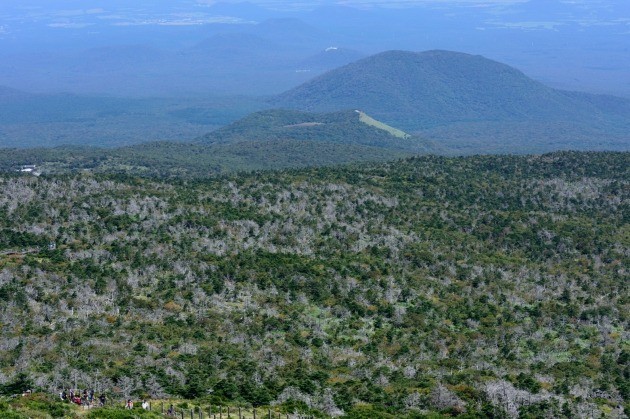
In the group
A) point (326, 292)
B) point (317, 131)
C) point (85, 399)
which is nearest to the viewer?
point (85, 399)

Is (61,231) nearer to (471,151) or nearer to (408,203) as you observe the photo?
(408,203)

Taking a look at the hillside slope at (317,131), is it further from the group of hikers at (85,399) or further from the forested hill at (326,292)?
the group of hikers at (85,399)

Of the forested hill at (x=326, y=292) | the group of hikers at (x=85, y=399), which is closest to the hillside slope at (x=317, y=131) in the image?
the forested hill at (x=326, y=292)

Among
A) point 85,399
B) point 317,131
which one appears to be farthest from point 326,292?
point 317,131

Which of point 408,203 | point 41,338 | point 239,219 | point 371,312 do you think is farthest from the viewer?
point 408,203

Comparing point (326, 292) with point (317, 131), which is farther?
point (317, 131)

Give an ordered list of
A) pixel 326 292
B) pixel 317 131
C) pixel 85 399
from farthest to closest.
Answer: pixel 317 131 < pixel 326 292 < pixel 85 399

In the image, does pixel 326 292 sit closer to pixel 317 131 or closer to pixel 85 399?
pixel 85 399

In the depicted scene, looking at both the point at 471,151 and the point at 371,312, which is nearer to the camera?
the point at 371,312

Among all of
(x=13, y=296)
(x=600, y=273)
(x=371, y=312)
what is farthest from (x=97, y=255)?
(x=600, y=273)

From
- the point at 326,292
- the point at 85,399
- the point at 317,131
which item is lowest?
the point at 85,399
